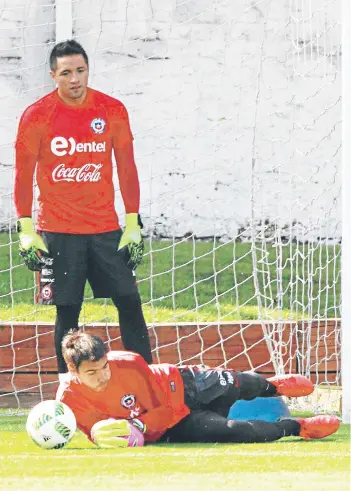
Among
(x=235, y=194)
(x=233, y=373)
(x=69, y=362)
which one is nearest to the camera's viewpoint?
(x=69, y=362)

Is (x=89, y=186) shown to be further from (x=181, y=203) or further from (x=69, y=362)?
(x=181, y=203)

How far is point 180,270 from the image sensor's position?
9102 mm

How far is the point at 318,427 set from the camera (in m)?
5.43

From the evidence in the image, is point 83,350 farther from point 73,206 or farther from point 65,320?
point 73,206

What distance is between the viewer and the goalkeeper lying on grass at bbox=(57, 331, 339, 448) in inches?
205

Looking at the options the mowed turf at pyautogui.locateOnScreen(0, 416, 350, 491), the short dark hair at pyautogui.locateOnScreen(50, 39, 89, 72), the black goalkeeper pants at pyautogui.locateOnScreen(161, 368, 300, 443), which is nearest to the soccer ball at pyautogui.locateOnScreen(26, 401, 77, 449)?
the mowed turf at pyautogui.locateOnScreen(0, 416, 350, 491)

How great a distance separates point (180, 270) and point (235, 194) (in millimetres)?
1030

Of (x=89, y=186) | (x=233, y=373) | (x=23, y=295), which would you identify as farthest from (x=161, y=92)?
(x=233, y=373)

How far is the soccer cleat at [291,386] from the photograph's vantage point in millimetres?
5867

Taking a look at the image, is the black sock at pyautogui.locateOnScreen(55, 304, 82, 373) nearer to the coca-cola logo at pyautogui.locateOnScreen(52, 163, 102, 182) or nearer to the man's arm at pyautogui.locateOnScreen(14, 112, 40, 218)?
the man's arm at pyautogui.locateOnScreen(14, 112, 40, 218)

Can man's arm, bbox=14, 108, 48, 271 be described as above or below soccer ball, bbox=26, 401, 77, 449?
above

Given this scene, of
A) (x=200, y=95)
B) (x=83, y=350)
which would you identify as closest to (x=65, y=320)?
(x=83, y=350)

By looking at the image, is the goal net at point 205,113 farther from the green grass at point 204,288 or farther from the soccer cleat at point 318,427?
the soccer cleat at point 318,427

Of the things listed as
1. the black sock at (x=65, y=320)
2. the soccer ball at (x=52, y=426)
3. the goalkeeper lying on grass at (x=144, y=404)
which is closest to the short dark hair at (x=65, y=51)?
the black sock at (x=65, y=320)
